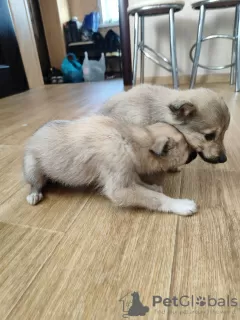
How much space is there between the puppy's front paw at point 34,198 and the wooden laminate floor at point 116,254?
23mm

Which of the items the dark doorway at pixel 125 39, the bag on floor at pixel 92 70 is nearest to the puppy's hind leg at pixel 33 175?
the dark doorway at pixel 125 39

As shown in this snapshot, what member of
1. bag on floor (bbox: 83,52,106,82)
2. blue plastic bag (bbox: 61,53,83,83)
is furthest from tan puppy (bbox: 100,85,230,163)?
blue plastic bag (bbox: 61,53,83,83)

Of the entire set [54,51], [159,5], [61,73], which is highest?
[159,5]

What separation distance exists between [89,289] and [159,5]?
112 inches

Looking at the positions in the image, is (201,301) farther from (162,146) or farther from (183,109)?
(183,109)

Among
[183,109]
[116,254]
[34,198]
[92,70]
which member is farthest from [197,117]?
[92,70]

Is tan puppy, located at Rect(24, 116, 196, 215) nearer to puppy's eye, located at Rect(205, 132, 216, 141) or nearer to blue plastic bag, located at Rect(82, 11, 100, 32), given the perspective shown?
puppy's eye, located at Rect(205, 132, 216, 141)

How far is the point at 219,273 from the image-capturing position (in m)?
0.68

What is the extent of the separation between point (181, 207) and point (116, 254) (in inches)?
12.0

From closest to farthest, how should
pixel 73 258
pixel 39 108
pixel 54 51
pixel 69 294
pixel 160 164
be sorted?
1. pixel 69 294
2. pixel 73 258
3. pixel 160 164
4. pixel 39 108
5. pixel 54 51

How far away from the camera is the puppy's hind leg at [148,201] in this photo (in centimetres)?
93

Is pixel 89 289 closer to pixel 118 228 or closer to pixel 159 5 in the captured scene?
pixel 118 228

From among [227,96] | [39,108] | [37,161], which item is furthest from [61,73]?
[37,161]

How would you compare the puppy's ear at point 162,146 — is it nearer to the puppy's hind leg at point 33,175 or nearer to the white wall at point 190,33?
the puppy's hind leg at point 33,175
